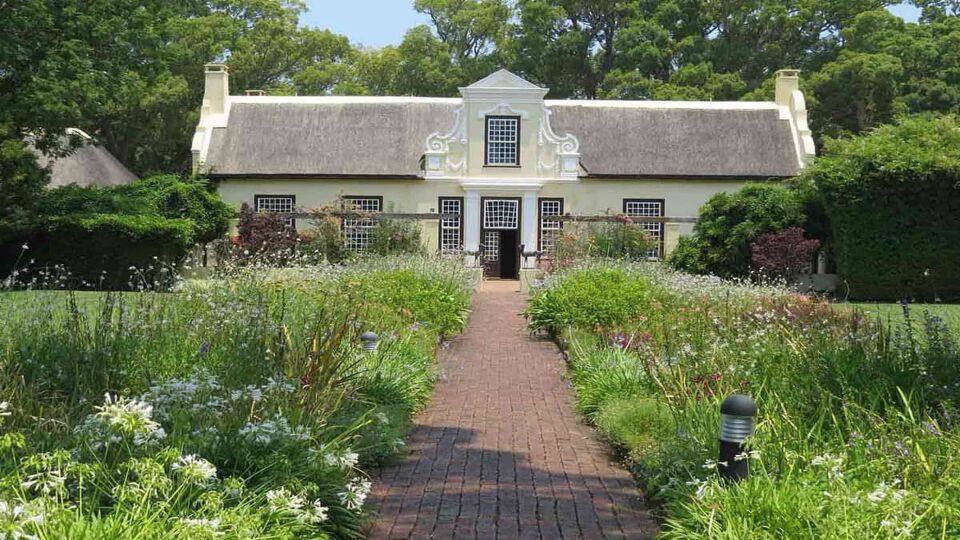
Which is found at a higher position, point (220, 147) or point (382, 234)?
point (220, 147)

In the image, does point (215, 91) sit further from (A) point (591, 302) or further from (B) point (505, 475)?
(B) point (505, 475)

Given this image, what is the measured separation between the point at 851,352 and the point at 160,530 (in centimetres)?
525

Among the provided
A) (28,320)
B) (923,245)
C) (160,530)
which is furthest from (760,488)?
(923,245)

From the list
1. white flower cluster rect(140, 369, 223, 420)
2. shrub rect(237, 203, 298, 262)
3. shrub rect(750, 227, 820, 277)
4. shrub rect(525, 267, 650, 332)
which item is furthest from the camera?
shrub rect(237, 203, 298, 262)

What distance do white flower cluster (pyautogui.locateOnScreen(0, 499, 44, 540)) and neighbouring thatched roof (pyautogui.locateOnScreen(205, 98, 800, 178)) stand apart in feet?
97.8

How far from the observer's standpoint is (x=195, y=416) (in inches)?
225

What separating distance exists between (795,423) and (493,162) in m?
27.5

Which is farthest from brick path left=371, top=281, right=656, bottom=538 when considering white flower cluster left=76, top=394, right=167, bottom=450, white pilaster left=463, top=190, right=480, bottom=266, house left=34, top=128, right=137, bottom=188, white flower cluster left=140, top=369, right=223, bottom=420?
house left=34, top=128, right=137, bottom=188

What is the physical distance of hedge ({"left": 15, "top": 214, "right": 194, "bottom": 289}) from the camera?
24.5 meters

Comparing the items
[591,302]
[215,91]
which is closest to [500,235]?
[215,91]

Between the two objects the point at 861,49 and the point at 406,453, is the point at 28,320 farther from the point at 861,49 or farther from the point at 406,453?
the point at 861,49

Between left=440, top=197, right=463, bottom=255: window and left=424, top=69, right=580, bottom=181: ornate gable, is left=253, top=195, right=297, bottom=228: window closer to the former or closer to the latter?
left=424, top=69, right=580, bottom=181: ornate gable

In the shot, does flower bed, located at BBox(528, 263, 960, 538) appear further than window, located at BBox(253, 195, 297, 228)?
No

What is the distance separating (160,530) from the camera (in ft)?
13.3
